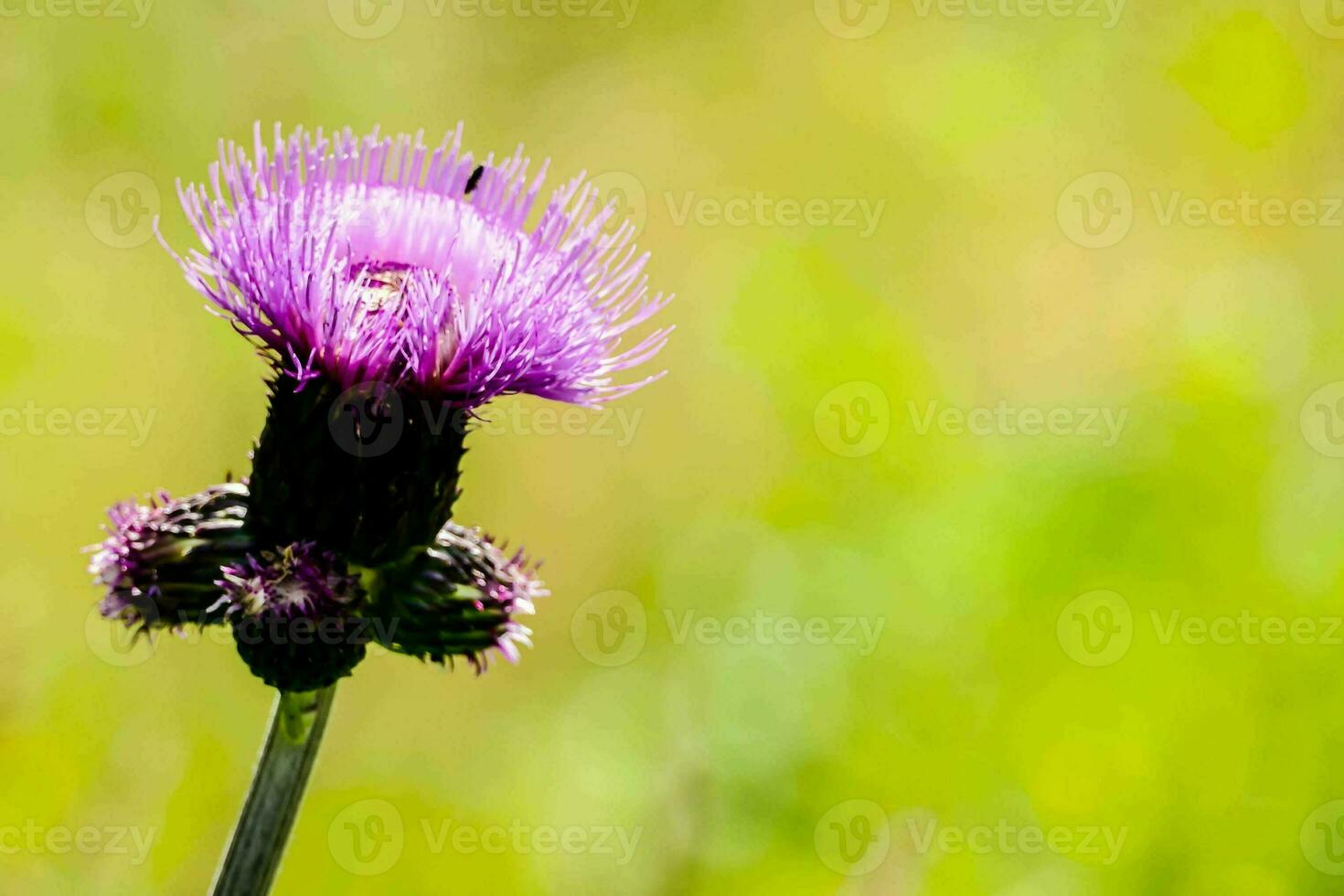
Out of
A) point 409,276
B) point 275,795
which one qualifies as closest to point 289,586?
point 275,795

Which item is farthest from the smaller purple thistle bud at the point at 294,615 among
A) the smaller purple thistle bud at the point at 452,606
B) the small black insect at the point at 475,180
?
the small black insect at the point at 475,180

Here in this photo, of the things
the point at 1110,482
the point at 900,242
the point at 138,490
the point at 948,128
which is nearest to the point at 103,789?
the point at 138,490

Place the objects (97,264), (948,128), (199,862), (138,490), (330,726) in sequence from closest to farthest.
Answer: (199,862) → (330,726) → (138,490) → (97,264) → (948,128)

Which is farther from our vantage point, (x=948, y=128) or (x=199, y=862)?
(x=948, y=128)

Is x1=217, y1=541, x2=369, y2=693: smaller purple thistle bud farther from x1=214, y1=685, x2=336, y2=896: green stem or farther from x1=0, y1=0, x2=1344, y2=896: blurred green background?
x1=0, y1=0, x2=1344, y2=896: blurred green background

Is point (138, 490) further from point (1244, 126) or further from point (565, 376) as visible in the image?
point (1244, 126)

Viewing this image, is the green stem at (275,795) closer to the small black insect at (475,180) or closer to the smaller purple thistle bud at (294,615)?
the smaller purple thistle bud at (294,615)

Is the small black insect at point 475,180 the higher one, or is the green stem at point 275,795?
the small black insect at point 475,180

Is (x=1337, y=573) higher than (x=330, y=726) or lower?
higher
